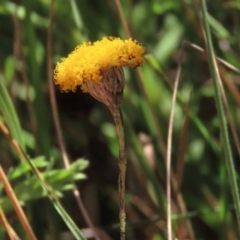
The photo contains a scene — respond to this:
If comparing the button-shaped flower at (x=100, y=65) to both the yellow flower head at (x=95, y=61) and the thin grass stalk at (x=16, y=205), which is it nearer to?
the yellow flower head at (x=95, y=61)

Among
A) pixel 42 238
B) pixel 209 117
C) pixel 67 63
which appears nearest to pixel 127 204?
pixel 42 238

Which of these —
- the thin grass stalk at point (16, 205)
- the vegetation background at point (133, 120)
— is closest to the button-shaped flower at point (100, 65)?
the thin grass stalk at point (16, 205)

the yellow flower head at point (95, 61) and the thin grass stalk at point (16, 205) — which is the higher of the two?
the yellow flower head at point (95, 61)

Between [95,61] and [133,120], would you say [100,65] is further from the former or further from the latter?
[133,120]

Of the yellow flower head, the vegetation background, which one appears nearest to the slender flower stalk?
the yellow flower head

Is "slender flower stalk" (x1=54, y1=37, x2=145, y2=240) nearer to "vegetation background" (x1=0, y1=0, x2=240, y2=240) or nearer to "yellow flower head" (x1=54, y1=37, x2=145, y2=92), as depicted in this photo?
"yellow flower head" (x1=54, y1=37, x2=145, y2=92)

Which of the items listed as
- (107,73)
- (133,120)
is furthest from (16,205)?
(133,120)

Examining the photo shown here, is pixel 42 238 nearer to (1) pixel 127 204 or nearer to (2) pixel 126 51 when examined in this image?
(1) pixel 127 204
